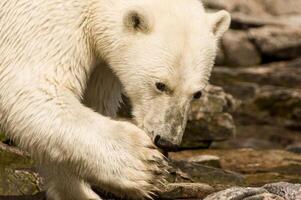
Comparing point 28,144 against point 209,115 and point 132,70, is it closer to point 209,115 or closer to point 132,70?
point 132,70

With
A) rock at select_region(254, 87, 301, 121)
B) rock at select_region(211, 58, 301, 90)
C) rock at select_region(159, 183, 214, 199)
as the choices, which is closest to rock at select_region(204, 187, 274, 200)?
rock at select_region(159, 183, 214, 199)

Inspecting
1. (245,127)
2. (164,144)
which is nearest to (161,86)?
(164,144)

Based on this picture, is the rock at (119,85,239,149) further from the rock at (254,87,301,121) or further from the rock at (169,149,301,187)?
the rock at (254,87,301,121)

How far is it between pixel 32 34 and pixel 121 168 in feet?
3.67

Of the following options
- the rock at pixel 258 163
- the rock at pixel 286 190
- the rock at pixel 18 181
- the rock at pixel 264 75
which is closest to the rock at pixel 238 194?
the rock at pixel 286 190

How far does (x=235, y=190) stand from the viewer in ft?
→ 19.1

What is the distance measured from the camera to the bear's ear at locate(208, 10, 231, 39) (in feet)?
19.0

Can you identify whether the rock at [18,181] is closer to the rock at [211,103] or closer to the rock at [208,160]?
the rock at [208,160]

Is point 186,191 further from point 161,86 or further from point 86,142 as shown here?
point 86,142

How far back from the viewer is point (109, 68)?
595 centimetres

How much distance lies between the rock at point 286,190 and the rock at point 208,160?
102 inches

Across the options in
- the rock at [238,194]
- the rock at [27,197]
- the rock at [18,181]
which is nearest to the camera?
the rock at [238,194]

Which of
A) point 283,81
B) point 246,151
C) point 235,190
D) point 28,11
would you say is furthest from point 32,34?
point 283,81

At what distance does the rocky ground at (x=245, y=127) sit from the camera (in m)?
7.00
